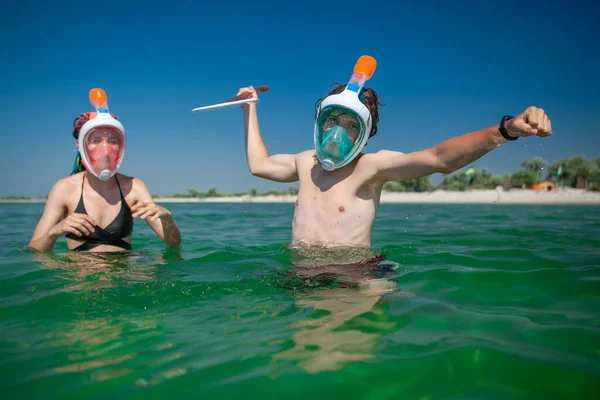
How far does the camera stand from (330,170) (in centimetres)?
346

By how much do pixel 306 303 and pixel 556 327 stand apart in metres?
1.36

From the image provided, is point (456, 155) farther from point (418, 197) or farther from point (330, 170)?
point (418, 197)

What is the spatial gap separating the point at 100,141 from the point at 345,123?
91.9 inches

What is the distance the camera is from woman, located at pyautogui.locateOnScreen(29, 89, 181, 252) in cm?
388

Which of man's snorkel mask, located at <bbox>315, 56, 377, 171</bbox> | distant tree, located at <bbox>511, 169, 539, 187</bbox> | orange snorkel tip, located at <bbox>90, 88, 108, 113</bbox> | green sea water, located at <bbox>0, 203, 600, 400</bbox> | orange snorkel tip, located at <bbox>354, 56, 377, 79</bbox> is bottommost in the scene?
green sea water, located at <bbox>0, 203, 600, 400</bbox>

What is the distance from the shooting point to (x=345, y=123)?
11.1 ft

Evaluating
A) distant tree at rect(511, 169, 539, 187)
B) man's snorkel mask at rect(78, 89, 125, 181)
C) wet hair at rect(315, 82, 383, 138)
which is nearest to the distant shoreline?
distant tree at rect(511, 169, 539, 187)

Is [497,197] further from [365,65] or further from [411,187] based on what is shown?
[365,65]

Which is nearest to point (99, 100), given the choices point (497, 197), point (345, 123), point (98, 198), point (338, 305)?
point (98, 198)

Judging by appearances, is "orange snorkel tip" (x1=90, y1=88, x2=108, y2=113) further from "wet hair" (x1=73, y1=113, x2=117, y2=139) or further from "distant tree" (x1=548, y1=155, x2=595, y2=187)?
"distant tree" (x1=548, y1=155, x2=595, y2=187)

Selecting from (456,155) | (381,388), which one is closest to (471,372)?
(381,388)

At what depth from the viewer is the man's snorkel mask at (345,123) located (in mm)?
3215

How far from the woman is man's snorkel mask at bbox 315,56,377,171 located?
5.26ft

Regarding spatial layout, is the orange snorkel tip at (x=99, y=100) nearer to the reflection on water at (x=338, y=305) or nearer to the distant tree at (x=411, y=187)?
the reflection on water at (x=338, y=305)
